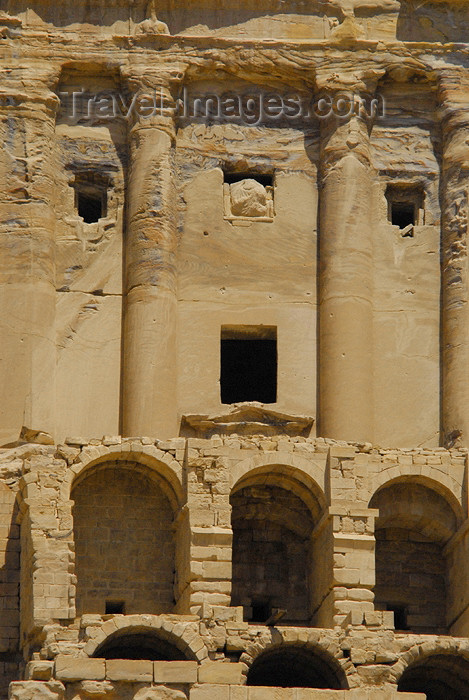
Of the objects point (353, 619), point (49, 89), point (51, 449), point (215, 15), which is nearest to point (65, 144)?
point (49, 89)

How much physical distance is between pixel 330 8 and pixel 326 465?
40.7ft

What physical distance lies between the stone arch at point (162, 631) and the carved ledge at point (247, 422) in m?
7.30

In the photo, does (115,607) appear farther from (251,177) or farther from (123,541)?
(251,177)

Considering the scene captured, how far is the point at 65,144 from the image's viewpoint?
182 feet

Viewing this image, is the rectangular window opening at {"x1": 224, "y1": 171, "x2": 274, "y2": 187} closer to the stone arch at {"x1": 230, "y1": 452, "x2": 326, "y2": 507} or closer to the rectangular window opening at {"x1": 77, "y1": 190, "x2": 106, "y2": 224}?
the rectangular window opening at {"x1": 77, "y1": 190, "x2": 106, "y2": 224}

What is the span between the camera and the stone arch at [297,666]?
4700 cm

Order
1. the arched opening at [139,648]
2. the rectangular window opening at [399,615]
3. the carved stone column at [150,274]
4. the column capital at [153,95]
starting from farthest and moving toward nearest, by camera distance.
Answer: the column capital at [153,95]
the carved stone column at [150,274]
the rectangular window opening at [399,615]
the arched opening at [139,648]

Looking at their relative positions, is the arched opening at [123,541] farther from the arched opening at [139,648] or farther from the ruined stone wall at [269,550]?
the arched opening at [139,648]

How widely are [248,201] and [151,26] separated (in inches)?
190

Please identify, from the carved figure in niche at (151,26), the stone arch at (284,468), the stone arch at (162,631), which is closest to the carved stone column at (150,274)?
the carved figure in niche at (151,26)

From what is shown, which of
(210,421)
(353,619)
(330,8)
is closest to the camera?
(353,619)

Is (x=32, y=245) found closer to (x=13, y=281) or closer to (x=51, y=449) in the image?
(x=13, y=281)

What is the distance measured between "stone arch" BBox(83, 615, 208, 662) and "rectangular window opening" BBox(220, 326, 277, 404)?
1087cm

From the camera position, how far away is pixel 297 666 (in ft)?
159
